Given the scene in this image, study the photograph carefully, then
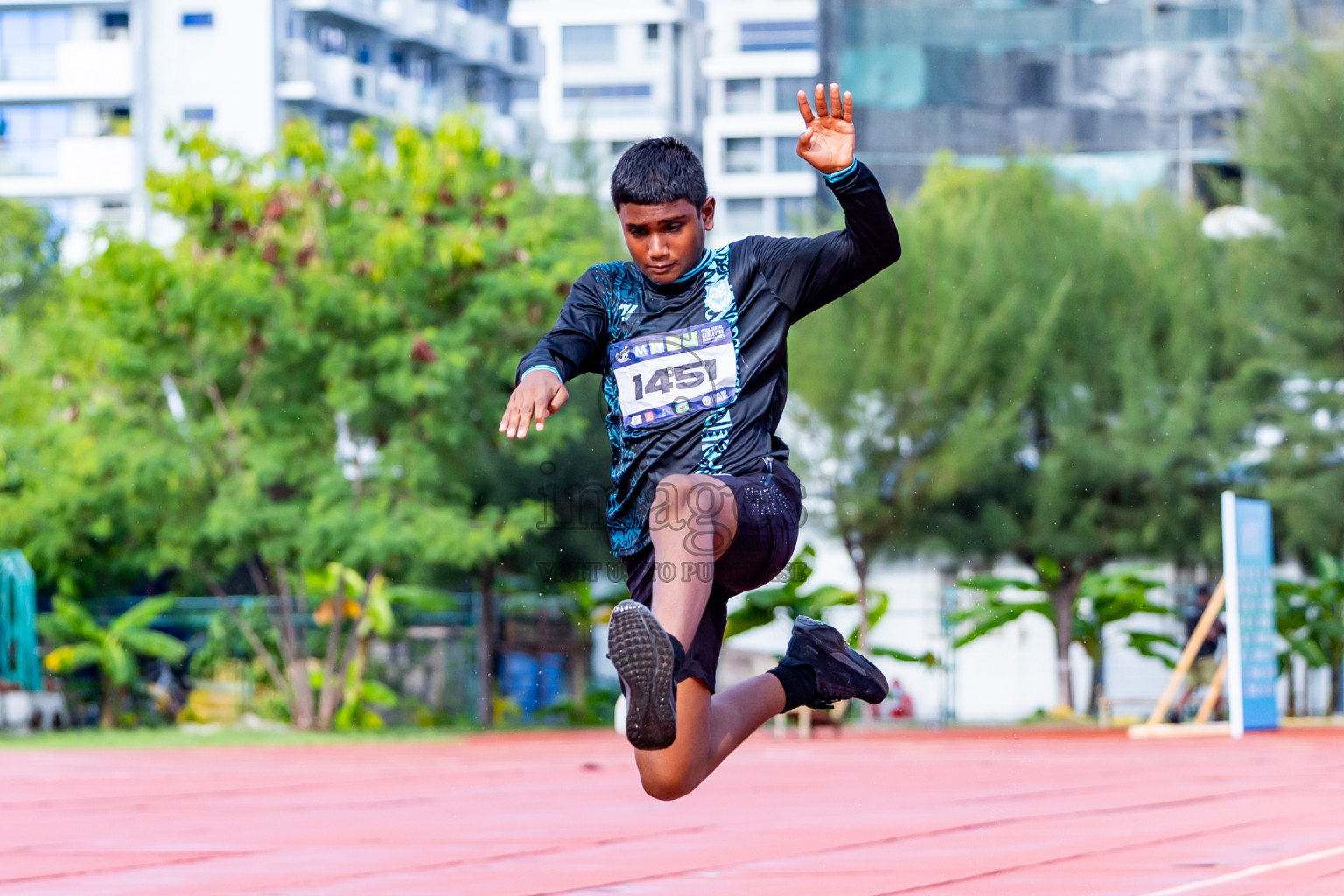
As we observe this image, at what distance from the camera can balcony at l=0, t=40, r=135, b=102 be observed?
49281 mm

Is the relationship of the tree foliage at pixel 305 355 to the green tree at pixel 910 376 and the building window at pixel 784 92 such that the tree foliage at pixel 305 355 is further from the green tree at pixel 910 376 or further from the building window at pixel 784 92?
the building window at pixel 784 92

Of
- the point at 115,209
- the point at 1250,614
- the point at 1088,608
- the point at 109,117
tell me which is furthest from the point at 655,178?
the point at 109,117

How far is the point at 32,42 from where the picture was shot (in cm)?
5094

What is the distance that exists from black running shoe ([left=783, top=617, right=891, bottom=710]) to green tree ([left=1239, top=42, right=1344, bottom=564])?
16575mm

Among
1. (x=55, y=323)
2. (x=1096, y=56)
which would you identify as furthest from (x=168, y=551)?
(x=1096, y=56)

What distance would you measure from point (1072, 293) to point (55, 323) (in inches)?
462

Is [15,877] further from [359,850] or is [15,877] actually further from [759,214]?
[759,214]

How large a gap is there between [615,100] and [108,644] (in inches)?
2227

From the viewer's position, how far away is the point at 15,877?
5953 millimetres

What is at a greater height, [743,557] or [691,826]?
[743,557]

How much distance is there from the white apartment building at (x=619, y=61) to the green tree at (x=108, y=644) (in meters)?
53.1

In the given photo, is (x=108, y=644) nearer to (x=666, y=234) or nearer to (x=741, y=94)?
(x=666, y=234)

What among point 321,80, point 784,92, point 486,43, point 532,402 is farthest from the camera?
point 784,92

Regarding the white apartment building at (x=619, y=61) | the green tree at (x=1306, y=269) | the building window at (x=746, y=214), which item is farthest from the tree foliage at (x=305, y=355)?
the building window at (x=746, y=214)
